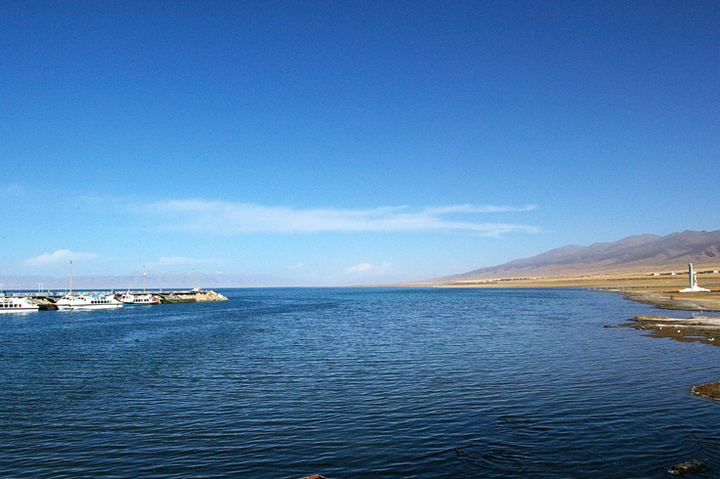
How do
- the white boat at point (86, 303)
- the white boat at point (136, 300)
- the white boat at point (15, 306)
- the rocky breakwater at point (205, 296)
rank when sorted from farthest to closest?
the rocky breakwater at point (205, 296) → the white boat at point (136, 300) → the white boat at point (86, 303) → the white boat at point (15, 306)

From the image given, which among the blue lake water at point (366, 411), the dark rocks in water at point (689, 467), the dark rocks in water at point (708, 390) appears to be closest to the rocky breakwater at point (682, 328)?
the blue lake water at point (366, 411)

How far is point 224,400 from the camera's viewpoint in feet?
75.6

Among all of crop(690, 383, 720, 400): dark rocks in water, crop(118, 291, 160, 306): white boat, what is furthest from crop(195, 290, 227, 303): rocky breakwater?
crop(690, 383, 720, 400): dark rocks in water

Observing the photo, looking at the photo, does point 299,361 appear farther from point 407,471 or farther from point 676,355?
point 676,355

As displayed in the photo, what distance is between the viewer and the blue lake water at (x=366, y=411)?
1499 centimetres

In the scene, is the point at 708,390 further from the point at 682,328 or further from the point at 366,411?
the point at 682,328

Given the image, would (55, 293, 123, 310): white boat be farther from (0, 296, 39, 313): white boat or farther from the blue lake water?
the blue lake water

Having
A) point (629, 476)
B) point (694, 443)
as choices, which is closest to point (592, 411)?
point (694, 443)

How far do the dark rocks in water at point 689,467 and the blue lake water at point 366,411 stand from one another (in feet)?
0.69

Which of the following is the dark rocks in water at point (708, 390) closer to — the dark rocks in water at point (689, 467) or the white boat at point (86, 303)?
the dark rocks in water at point (689, 467)

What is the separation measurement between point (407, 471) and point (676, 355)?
24.9 m

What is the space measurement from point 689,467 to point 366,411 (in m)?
10.9

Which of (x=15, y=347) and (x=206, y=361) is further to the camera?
(x=15, y=347)

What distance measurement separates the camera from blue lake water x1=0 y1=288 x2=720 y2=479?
15.0 m
